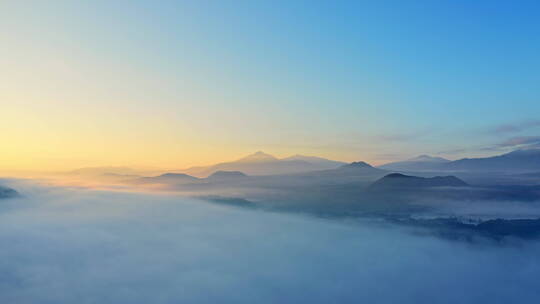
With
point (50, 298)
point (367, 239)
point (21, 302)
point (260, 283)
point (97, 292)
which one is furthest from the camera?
point (367, 239)

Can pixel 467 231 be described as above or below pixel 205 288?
above

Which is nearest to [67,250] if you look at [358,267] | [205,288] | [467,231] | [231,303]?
[205,288]

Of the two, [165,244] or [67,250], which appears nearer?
[67,250]

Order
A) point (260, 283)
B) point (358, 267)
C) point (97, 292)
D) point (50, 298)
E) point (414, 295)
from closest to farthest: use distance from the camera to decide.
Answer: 1. point (50, 298)
2. point (97, 292)
3. point (414, 295)
4. point (260, 283)
5. point (358, 267)

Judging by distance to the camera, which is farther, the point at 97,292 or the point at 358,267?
the point at 358,267

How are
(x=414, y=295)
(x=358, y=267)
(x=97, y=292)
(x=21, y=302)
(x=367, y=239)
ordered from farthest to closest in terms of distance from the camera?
1. (x=367, y=239)
2. (x=358, y=267)
3. (x=414, y=295)
4. (x=97, y=292)
5. (x=21, y=302)

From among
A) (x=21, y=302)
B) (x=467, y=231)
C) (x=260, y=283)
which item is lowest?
(x=260, y=283)

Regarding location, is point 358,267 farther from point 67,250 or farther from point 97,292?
point 67,250

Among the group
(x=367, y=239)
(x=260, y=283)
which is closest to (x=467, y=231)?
(x=367, y=239)

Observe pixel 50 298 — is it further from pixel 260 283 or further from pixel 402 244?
pixel 402 244
